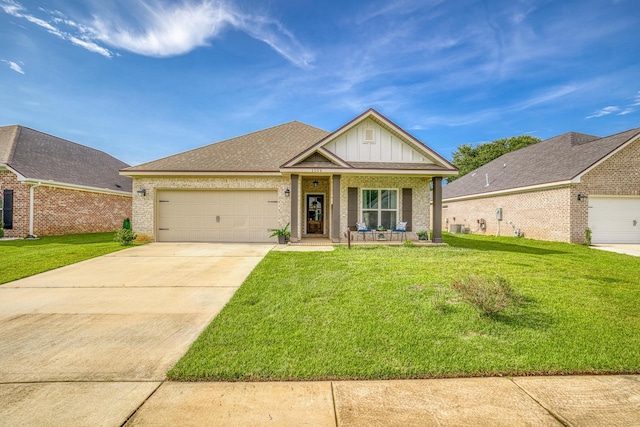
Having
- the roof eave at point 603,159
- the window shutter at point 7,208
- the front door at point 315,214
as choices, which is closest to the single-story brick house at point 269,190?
the front door at point 315,214

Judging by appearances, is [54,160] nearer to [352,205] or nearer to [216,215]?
[216,215]

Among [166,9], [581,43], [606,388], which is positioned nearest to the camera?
[606,388]

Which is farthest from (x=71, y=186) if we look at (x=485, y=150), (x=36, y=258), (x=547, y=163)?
(x=485, y=150)

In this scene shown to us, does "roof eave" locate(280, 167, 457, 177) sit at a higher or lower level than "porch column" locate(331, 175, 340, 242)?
higher

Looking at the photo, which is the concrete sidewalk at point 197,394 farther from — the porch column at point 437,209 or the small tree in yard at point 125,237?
the porch column at point 437,209

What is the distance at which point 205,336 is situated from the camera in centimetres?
376

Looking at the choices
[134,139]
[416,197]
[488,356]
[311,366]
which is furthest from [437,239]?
[134,139]

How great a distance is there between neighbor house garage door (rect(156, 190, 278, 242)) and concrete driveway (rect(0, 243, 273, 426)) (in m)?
4.92

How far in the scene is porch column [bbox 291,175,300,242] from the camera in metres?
11.7

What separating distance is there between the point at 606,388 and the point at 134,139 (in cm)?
2618

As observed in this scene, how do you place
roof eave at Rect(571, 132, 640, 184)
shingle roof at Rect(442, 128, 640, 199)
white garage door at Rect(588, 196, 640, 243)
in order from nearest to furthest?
roof eave at Rect(571, 132, 640, 184) → white garage door at Rect(588, 196, 640, 243) → shingle roof at Rect(442, 128, 640, 199)

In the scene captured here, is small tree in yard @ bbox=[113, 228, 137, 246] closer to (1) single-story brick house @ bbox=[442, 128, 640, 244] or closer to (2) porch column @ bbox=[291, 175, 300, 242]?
(2) porch column @ bbox=[291, 175, 300, 242]

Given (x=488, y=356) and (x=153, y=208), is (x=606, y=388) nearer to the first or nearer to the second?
(x=488, y=356)

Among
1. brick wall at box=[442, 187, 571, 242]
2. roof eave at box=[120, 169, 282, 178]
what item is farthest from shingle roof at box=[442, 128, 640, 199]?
roof eave at box=[120, 169, 282, 178]
